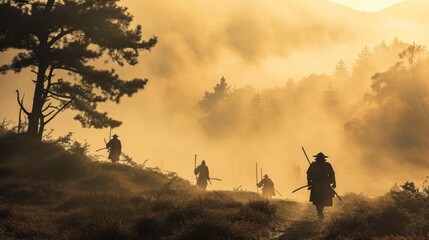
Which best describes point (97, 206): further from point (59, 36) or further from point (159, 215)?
point (59, 36)

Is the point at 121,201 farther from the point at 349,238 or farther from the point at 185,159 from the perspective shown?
the point at 185,159

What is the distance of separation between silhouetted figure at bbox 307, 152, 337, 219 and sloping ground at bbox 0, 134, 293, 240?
1.76 meters

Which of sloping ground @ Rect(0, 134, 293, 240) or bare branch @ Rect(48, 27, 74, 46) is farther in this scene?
bare branch @ Rect(48, 27, 74, 46)

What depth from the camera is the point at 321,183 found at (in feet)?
52.9

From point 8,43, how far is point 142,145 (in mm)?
131853

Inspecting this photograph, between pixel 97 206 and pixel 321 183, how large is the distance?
795 cm

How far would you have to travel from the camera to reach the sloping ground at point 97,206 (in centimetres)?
1055

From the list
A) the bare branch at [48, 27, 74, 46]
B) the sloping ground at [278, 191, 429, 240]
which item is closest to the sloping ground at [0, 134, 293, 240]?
the sloping ground at [278, 191, 429, 240]

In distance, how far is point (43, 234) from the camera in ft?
35.1

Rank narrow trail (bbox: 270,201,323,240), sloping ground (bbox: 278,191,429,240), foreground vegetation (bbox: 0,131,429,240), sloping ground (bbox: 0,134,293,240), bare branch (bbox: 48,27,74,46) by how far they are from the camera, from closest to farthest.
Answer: sloping ground (bbox: 278,191,429,240)
foreground vegetation (bbox: 0,131,429,240)
sloping ground (bbox: 0,134,293,240)
narrow trail (bbox: 270,201,323,240)
bare branch (bbox: 48,27,74,46)

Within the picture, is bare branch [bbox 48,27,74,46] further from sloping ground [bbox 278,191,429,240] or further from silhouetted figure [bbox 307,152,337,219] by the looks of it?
sloping ground [bbox 278,191,429,240]

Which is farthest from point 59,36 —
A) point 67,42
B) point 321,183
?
point 321,183

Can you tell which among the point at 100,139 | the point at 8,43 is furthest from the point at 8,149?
the point at 100,139

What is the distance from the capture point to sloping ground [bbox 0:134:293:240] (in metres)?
10.6
